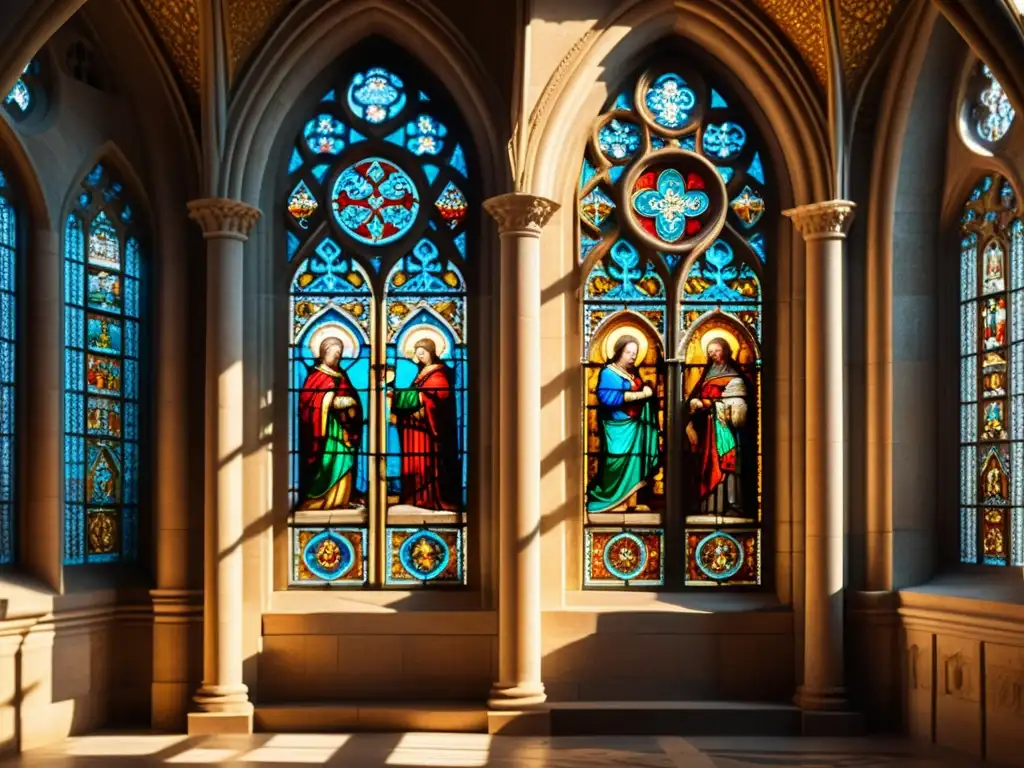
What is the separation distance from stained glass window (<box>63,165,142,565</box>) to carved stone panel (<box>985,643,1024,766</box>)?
7108 mm

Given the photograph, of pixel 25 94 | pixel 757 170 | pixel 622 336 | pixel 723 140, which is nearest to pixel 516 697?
pixel 622 336

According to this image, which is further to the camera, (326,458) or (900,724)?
(326,458)

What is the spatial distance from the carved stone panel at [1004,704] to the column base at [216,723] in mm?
5808

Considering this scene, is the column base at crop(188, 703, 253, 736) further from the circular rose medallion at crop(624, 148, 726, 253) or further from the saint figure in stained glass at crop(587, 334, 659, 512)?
the circular rose medallion at crop(624, 148, 726, 253)

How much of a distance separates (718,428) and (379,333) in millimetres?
3081

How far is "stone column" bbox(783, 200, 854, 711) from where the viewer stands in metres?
13.4

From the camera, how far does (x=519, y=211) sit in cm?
1377

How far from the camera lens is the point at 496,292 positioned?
1431cm

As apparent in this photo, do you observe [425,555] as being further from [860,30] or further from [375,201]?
[860,30]

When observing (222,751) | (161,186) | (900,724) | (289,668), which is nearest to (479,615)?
(289,668)

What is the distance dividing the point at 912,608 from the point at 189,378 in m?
6.27

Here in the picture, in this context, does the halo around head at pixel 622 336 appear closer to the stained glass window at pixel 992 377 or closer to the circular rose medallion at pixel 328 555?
the stained glass window at pixel 992 377

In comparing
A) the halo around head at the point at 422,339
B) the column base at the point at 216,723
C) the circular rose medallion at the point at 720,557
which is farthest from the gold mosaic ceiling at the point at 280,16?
the column base at the point at 216,723

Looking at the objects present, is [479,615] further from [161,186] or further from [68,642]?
[161,186]
